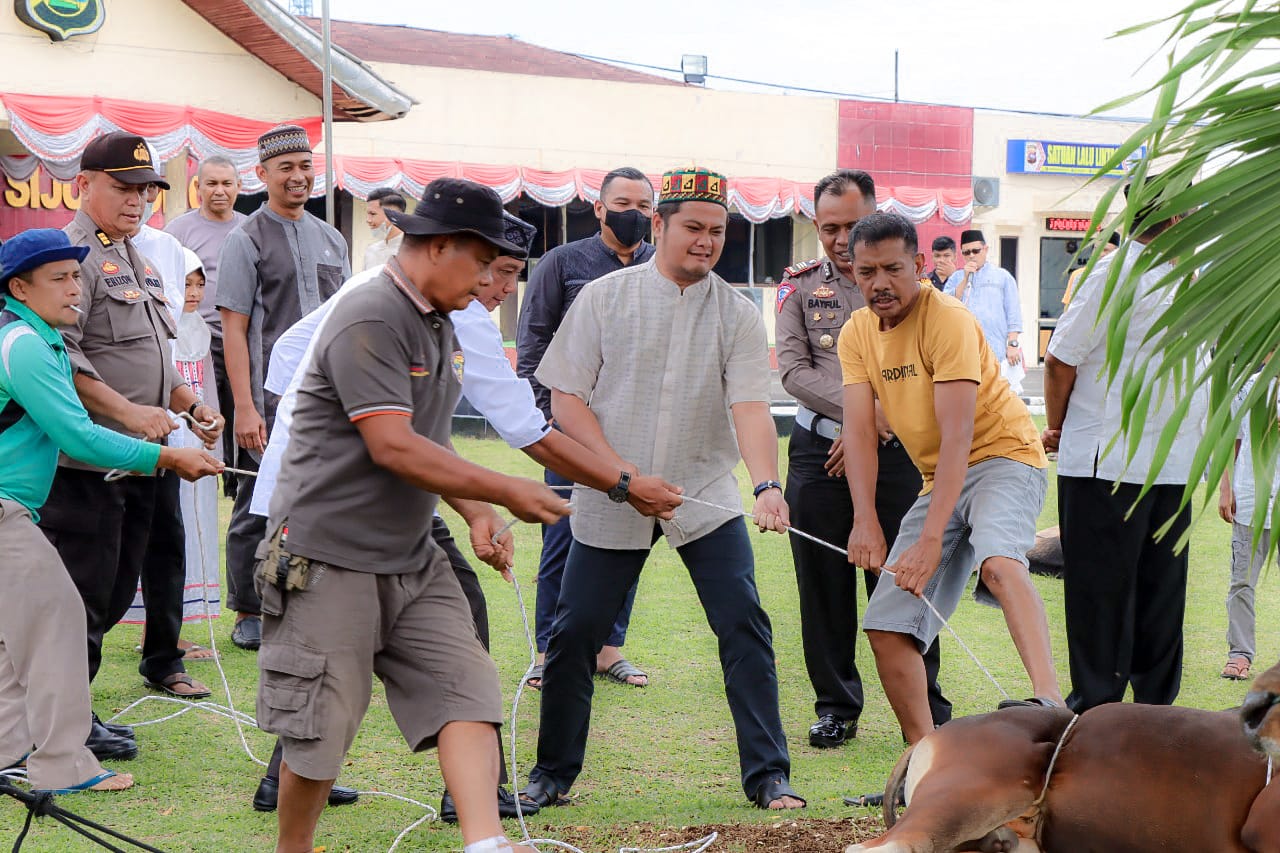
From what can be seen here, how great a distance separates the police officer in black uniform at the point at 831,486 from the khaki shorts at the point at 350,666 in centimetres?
229

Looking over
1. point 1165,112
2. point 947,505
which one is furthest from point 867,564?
point 1165,112

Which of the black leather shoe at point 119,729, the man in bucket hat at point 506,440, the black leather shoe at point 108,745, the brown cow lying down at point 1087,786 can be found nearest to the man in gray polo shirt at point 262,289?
the black leather shoe at point 119,729

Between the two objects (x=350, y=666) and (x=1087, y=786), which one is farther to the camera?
(x=350, y=666)

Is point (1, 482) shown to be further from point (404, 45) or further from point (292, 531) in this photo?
point (404, 45)

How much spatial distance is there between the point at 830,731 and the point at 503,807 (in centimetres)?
156

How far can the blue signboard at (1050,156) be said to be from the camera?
31.9 metres

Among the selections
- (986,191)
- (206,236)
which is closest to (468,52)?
(986,191)

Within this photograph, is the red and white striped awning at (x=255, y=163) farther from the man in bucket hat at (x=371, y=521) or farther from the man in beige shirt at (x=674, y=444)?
the man in bucket hat at (x=371, y=521)

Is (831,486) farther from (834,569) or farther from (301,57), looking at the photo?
(301,57)

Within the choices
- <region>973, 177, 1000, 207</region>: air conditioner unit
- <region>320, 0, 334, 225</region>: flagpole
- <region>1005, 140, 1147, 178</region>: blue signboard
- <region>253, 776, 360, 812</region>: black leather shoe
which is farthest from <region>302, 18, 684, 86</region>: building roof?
<region>253, 776, 360, 812</region>: black leather shoe

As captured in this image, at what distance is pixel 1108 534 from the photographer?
5.70 m

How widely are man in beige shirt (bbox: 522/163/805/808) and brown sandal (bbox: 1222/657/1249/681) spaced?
9.74 feet

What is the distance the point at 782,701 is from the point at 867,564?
1.51m

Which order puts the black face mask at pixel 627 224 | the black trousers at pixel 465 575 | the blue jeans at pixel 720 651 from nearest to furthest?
the black trousers at pixel 465 575 → the blue jeans at pixel 720 651 → the black face mask at pixel 627 224
